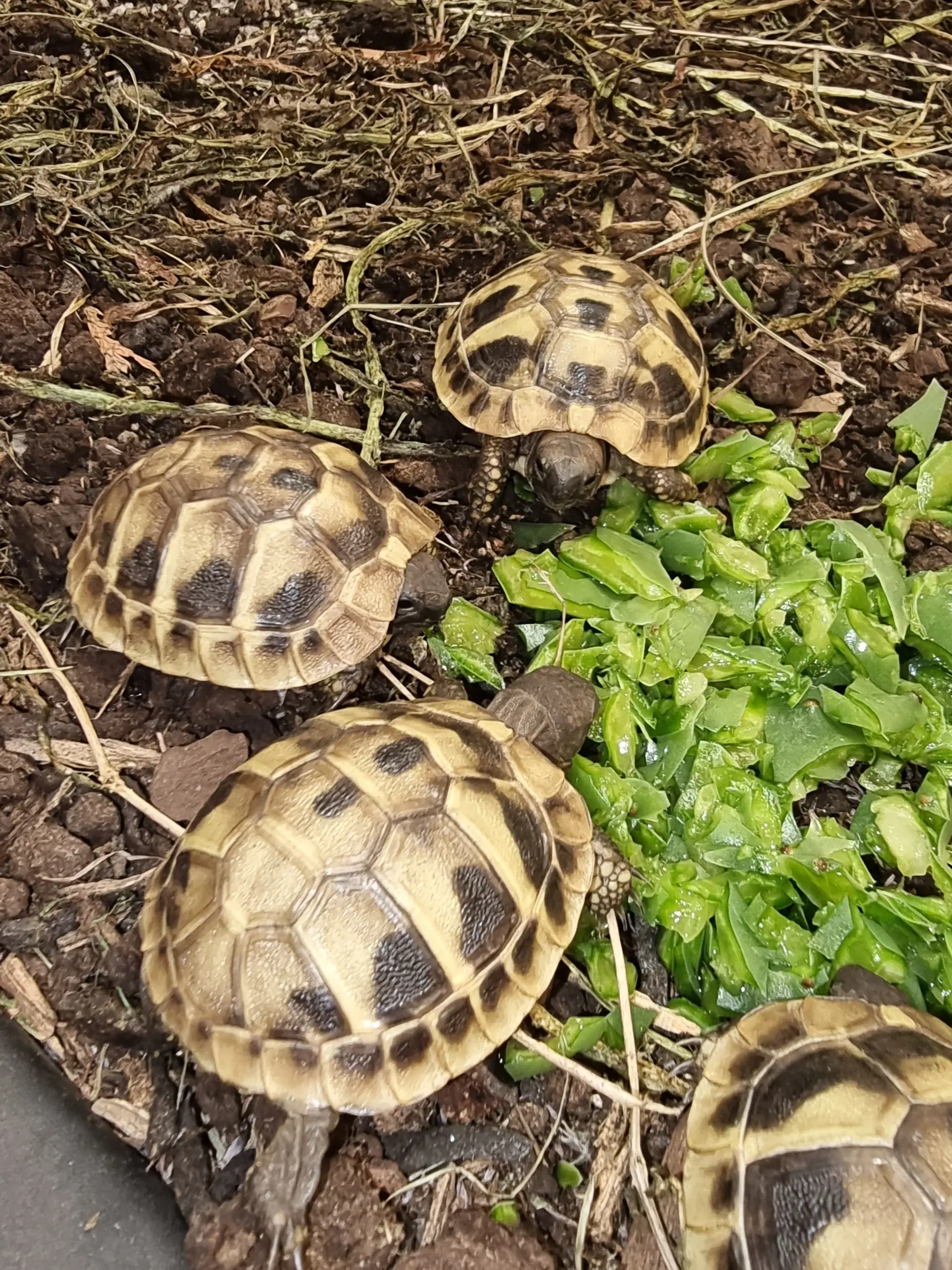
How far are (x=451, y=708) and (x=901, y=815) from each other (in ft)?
3.51

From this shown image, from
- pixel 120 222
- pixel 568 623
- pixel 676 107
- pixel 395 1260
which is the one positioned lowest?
pixel 395 1260

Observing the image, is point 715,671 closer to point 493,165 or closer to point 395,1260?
point 395,1260

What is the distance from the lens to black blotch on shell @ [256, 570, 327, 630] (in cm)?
227

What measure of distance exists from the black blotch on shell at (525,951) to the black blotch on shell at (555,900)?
57mm

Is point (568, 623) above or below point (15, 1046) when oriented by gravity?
above

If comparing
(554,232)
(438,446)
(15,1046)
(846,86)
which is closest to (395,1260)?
(15,1046)

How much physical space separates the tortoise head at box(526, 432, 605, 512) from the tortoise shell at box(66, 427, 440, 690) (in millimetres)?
530

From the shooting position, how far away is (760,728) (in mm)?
2270

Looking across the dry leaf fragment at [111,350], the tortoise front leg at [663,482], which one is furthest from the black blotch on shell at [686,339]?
the dry leaf fragment at [111,350]

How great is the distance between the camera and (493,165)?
3.27m

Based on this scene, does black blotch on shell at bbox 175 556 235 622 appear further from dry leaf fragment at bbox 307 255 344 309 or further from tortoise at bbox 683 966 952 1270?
tortoise at bbox 683 966 952 1270

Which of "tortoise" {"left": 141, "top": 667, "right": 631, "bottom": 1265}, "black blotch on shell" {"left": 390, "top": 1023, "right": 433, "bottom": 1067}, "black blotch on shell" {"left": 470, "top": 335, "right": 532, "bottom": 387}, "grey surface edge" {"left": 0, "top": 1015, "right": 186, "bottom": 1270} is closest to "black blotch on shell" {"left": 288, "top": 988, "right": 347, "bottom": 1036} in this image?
"tortoise" {"left": 141, "top": 667, "right": 631, "bottom": 1265}

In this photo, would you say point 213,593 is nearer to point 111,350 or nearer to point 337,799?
point 337,799

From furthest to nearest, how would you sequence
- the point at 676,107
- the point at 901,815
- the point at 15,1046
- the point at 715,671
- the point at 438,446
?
the point at 676,107 → the point at 438,446 → the point at 715,671 → the point at 901,815 → the point at 15,1046
